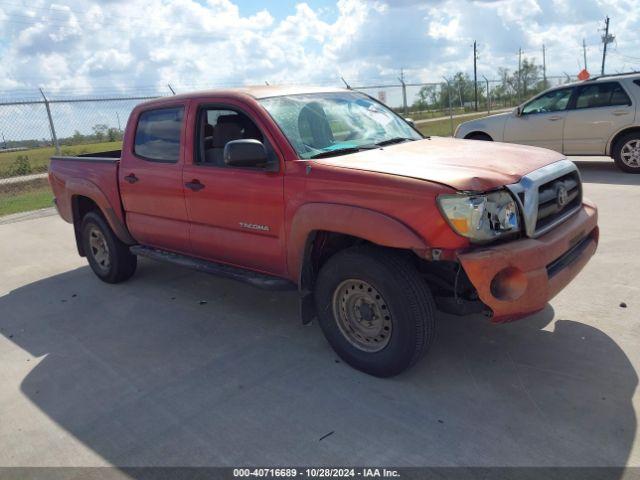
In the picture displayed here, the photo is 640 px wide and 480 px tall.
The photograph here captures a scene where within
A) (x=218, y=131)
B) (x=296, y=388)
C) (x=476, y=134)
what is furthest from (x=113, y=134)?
(x=296, y=388)

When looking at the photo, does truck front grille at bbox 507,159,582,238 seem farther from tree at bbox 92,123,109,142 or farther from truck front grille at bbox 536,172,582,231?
tree at bbox 92,123,109,142

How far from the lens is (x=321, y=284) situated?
3660 mm

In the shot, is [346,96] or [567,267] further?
[346,96]

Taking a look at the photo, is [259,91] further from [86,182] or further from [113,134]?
[113,134]

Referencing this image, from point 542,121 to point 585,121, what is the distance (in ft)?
2.74

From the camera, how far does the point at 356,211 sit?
131 inches

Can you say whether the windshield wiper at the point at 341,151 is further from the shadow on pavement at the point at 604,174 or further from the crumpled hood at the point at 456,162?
the shadow on pavement at the point at 604,174

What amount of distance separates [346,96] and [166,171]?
171 centimetres

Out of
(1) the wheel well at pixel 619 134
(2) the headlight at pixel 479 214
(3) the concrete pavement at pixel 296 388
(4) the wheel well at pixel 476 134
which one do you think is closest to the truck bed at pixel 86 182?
(3) the concrete pavement at pixel 296 388

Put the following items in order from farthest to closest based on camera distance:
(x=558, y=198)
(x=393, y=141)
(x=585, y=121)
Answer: (x=585, y=121), (x=393, y=141), (x=558, y=198)

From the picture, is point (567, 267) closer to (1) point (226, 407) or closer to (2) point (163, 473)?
(1) point (226, 407)

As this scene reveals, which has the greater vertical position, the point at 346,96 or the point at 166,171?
the point at 346,96

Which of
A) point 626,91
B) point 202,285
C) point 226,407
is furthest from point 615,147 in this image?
point 226,407

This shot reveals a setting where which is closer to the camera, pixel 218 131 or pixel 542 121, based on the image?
pixel 218 131
